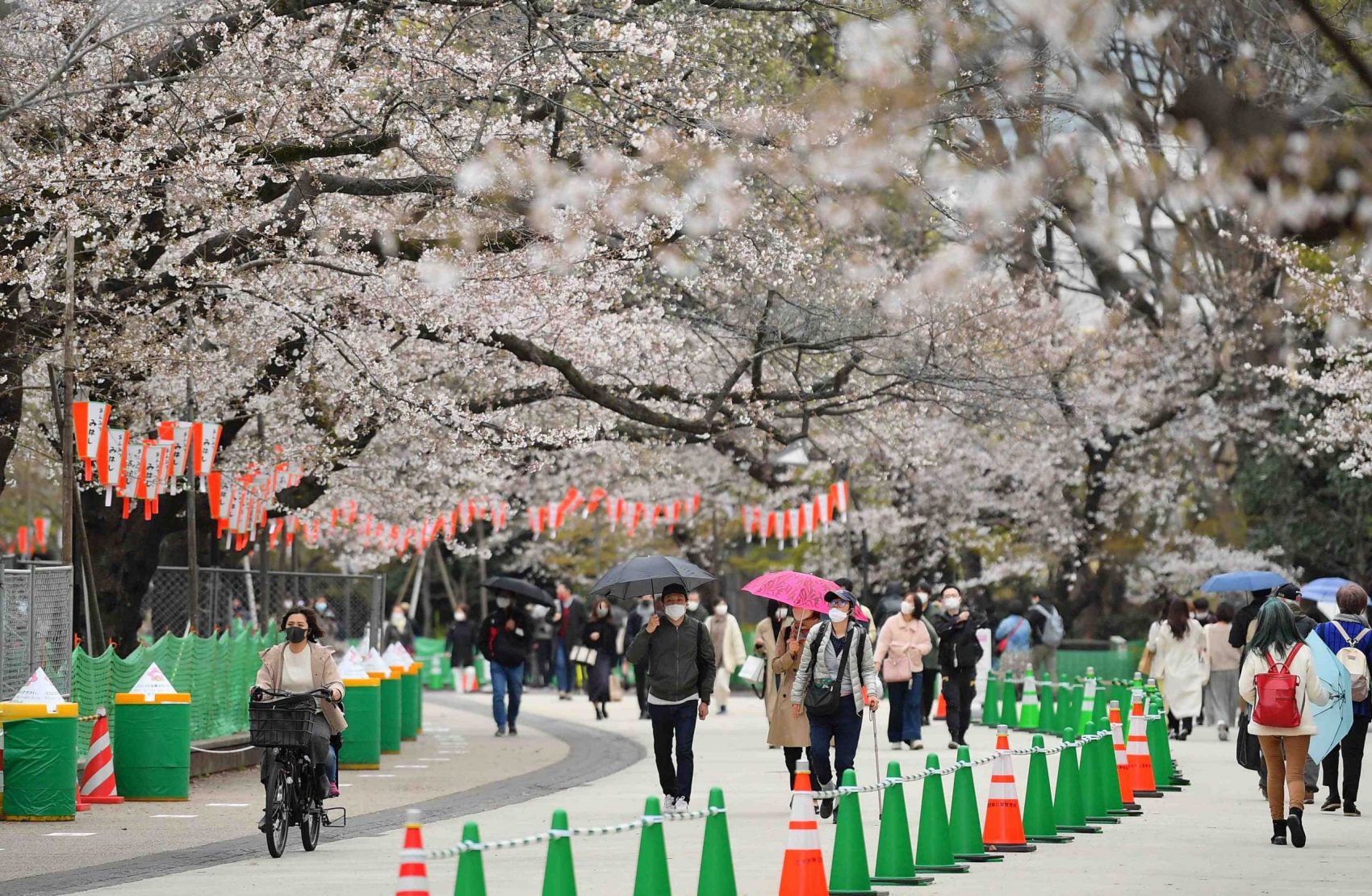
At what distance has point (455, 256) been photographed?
19188 mm

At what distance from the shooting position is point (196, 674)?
19.1m

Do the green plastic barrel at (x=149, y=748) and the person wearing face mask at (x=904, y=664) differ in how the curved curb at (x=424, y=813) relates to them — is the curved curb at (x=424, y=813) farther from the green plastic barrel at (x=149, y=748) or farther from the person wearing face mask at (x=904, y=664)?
the person wearing face mask at (x=904, y=664)

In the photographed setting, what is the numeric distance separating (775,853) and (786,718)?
7.77 ft

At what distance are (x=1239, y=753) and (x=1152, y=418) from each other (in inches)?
981

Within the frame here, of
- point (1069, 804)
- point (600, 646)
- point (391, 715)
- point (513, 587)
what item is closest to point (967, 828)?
point (1069, 804)

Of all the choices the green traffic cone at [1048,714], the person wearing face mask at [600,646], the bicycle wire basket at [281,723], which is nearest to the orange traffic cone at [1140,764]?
the green traffic cone at [1048,714]

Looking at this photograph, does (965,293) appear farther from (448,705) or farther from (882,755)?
(448,705)

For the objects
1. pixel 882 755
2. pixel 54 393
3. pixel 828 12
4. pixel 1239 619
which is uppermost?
pixel 828 12

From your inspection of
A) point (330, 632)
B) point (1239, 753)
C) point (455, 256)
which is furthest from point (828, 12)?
point (330, 632)

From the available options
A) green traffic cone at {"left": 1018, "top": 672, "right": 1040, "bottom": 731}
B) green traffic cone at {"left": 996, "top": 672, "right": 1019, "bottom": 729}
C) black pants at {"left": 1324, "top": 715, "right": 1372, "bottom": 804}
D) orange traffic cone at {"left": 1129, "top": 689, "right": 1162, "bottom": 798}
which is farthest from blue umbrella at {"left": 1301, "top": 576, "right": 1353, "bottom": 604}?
black pants at {"left": 1324, "top": 715, "right": 1372, "bottom": 804}

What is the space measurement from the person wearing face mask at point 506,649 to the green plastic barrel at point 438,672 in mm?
17904

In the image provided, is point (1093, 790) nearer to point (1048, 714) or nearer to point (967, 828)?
point (967, 828)

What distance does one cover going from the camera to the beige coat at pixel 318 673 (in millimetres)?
13242

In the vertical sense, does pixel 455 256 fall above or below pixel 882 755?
above
